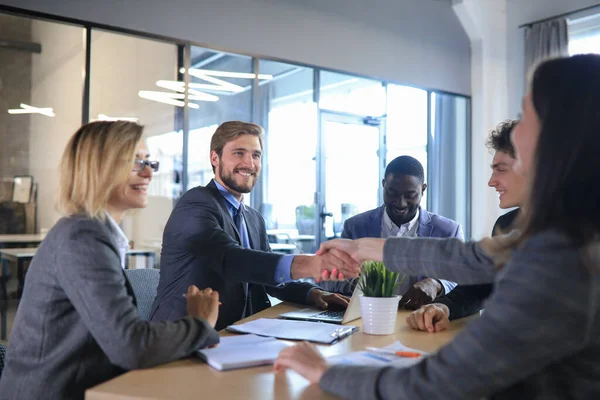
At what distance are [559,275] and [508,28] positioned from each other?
22.2ft

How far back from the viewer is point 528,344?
885 millimetres

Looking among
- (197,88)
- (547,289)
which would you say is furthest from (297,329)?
(197,88)

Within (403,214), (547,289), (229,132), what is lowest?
(547,289)

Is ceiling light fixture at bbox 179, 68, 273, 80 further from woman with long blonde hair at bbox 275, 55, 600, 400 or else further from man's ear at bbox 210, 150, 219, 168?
woman with long blonde hair at bbox 275, 55, 600, 400

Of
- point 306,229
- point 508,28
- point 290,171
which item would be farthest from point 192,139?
point 508,28

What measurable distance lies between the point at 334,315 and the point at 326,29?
165 inches

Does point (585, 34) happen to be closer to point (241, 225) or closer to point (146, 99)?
point (146, 99)

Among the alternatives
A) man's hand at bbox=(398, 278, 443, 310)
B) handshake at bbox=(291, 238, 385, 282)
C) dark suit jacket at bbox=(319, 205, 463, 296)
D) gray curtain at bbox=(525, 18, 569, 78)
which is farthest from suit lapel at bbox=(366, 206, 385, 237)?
gray curtain at bbox=(525, 18, 569, 78)

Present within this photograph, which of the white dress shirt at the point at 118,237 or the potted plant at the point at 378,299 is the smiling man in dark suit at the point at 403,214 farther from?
the white dress shirt at the point at 118,237

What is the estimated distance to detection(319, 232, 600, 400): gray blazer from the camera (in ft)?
2.87

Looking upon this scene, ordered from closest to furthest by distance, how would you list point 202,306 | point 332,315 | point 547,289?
1. point 547,289
2. point 202,306
3. point 332,315

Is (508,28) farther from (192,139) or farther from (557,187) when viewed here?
(557,187)

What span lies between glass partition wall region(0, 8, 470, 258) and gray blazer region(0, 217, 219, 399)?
189 centimetres

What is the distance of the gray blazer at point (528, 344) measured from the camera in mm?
875
